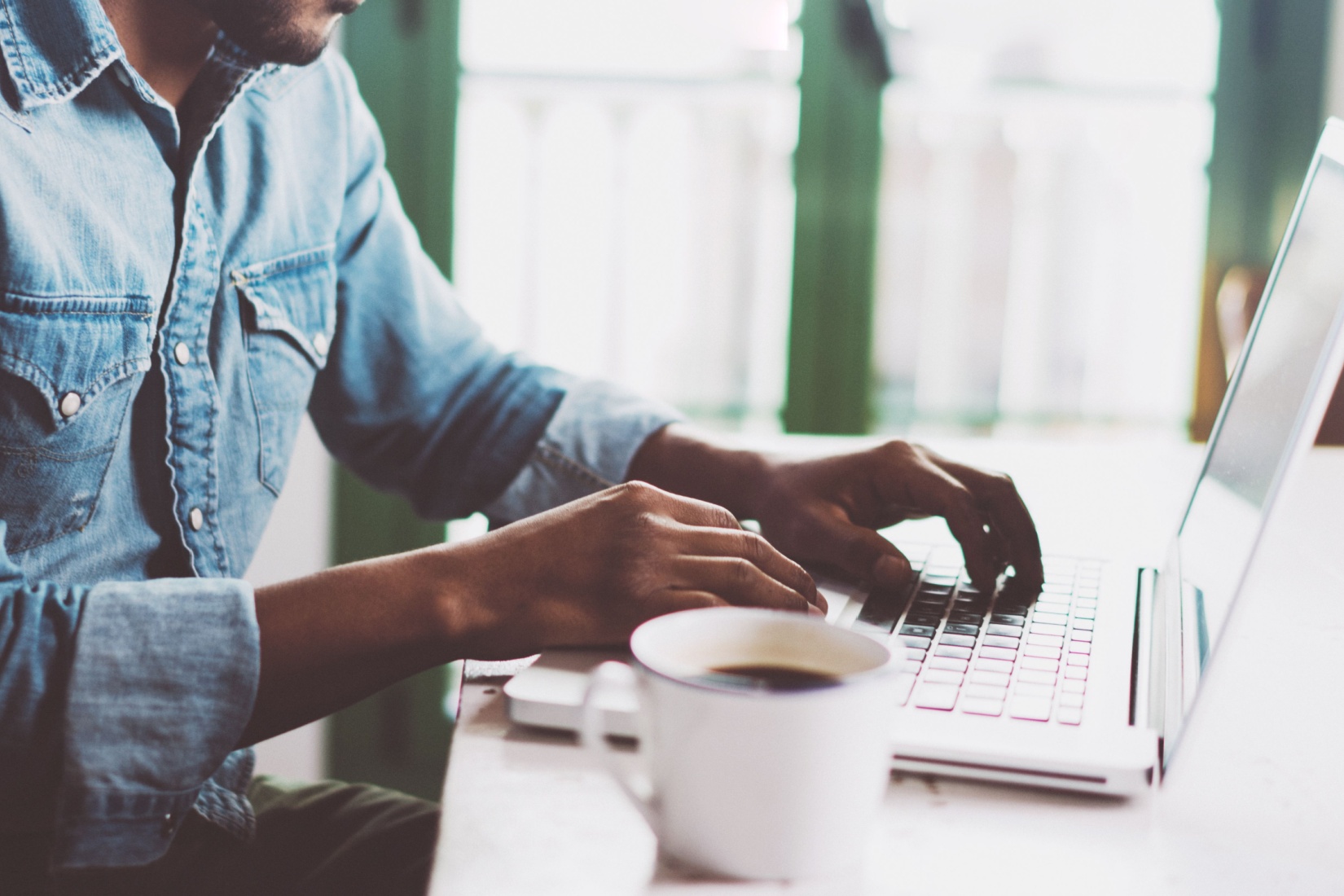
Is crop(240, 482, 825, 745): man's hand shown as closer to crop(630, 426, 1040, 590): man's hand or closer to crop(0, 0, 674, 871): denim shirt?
crop(0, 0, 674, 871): denim shirt

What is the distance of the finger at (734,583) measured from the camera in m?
0.57

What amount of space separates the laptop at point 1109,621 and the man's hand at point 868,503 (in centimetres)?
2

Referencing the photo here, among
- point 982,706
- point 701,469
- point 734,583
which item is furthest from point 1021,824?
point 701,469

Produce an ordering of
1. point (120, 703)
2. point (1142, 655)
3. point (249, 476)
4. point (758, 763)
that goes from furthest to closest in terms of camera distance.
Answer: point (249, 476), point (1142, 655), point (120, 703), point (758, 763)

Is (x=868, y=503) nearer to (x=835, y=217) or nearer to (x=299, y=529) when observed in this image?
(x=835, y=217)

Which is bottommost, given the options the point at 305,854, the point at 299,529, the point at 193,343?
the point at 299,529

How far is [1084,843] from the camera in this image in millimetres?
430

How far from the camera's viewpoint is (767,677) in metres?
0.44

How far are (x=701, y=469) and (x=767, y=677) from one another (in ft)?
1.50

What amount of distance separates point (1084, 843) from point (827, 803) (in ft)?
0.38

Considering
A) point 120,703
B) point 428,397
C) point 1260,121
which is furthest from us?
point 1260,121

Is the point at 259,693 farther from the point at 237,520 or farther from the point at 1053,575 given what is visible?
the point at 1053,575

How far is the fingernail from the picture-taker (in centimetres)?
70

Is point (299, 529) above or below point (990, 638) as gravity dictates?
below
